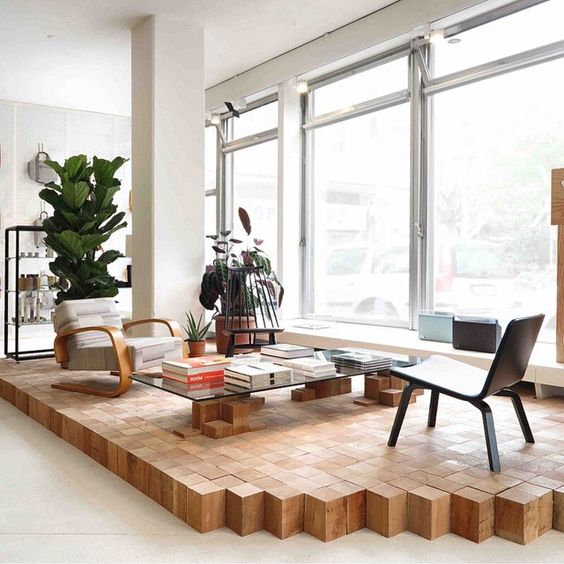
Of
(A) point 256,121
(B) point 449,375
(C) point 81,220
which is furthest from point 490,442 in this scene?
(A) point 256,121

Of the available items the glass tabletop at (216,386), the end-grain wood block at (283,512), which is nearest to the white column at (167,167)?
the glass tabletop at (216,386)

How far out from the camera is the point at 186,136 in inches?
241

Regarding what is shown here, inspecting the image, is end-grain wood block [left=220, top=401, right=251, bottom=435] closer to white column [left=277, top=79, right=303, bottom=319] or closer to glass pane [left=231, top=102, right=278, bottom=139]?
white column [left=277, top=79, right=303, bottom=319]

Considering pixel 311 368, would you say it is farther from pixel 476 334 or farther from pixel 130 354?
pixel 476 334

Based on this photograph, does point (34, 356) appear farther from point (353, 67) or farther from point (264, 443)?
point (353, 67)

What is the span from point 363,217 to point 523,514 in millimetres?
4593

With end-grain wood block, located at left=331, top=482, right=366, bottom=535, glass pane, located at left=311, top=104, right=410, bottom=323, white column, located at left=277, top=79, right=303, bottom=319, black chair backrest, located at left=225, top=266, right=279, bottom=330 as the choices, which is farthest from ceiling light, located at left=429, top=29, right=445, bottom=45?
end-grain wood block, located at left=331, top=482, right=366, bottom=535

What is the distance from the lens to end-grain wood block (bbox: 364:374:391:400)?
4055mm

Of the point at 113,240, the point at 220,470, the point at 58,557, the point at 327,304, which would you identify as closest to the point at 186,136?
the point at 327,304

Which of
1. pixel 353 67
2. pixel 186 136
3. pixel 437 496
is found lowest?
pixel 437 496

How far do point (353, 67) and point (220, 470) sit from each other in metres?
5.06

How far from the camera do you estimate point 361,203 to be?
Answer: 6723 mm

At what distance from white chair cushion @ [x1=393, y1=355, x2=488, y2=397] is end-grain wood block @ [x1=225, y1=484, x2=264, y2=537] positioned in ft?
3.37

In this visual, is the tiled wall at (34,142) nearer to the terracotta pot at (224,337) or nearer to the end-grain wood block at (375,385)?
the terracotta pot at (224,337)
